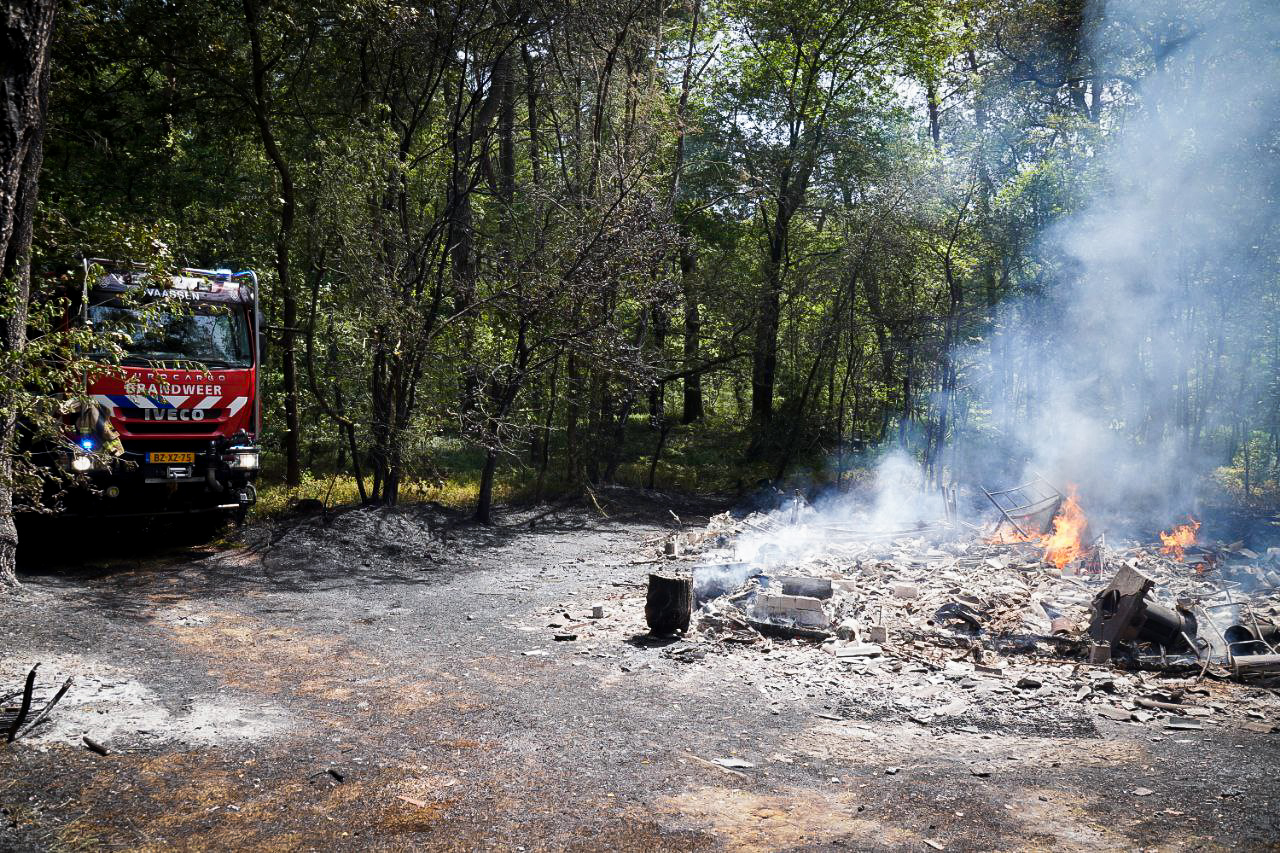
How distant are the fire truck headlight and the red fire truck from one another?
0.01 meters

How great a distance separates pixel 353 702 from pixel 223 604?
3912 millimetres

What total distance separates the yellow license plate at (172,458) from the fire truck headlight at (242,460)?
1.41ft

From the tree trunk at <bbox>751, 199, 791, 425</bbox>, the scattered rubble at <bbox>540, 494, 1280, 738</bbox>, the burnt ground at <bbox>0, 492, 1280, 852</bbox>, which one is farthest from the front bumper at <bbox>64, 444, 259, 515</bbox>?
the tree trunk at <bbox>751, 199, 791, 425</bbox>

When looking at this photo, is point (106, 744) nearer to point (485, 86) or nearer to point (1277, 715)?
point (1277, 715)

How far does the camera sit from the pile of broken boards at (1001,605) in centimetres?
764

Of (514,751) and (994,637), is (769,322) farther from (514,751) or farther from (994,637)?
(514,751)

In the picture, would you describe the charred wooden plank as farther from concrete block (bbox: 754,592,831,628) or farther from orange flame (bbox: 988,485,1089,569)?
orange flame (bbox: 988,485,1089,569)

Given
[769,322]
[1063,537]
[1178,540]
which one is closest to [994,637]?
[1063,537]

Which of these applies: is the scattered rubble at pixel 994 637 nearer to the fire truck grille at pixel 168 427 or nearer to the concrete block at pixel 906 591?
the concrete block at pixel 906 591

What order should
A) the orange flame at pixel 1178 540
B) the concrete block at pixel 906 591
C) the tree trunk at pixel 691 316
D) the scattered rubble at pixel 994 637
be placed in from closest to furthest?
the scattered rubble at pixel 994 637 → the concrete block at pixel 906 591 → the orange flame at pixel 1178 540 → the tree trunk at pixel 691 316

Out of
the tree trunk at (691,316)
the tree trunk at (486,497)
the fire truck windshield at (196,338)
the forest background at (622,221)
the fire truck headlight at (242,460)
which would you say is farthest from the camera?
the tree trunk at (691,316)

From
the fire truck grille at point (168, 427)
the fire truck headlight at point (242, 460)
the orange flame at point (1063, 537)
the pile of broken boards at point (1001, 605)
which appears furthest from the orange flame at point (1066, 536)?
the fire truck grille at point (168, 427)

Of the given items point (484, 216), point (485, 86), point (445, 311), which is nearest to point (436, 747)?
point (445, 311)

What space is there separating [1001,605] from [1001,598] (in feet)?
0.62
